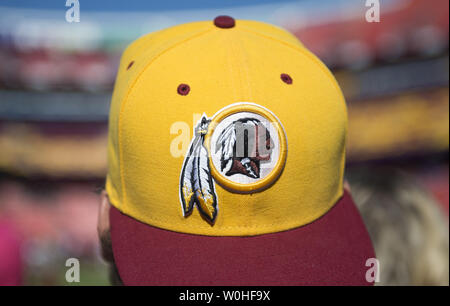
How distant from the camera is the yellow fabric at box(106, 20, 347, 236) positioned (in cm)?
106

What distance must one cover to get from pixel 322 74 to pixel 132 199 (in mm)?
698

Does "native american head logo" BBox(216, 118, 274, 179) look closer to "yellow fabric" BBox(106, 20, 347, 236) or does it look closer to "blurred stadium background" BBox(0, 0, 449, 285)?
"yellow fabric" BBox(106, 20, 347, 236)

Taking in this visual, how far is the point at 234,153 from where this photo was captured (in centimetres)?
102

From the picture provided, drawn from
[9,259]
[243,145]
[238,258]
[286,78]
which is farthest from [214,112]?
[9,259]

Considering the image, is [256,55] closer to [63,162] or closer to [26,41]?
[63,162]

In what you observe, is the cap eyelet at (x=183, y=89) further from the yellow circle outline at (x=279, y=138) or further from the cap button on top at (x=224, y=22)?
the cap button on top at (x=224, y=22)

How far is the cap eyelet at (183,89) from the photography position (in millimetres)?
1065

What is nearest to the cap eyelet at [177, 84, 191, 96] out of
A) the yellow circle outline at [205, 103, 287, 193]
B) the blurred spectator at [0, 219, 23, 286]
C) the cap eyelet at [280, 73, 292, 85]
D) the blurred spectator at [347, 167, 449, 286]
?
the yellow circle outline at [205, 103, 287, 193]

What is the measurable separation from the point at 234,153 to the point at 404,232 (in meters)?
1.01

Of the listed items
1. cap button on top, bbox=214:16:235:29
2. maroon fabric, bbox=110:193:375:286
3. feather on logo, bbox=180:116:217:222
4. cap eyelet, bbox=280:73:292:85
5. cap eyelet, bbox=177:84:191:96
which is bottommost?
maroon fabric, bbox=110:193:375:286

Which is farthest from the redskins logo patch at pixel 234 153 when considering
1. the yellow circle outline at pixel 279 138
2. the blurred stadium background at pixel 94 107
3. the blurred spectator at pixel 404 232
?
the blurred stadium background at pixel 94 107

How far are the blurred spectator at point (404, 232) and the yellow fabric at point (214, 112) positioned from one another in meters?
0.57

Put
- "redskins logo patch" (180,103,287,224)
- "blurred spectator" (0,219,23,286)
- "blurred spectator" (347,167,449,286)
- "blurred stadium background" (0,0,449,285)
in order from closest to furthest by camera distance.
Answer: "redskins logo patch" (180,103,287,224)
"blurred spectator" (347,167,449,286)
"blurred spectator" (0,219,23,286)
"blurred stadium background" (0,0,449,285)

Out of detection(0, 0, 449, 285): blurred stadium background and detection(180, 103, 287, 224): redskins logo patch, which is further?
detection(0, 0, 449, 285): blurred stadium background
